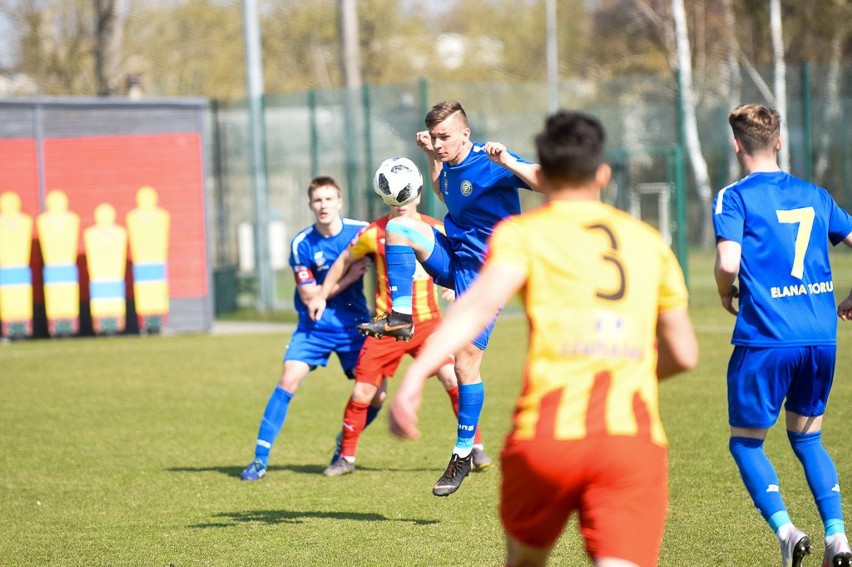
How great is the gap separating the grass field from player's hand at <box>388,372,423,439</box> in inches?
91.1

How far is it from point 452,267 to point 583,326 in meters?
3.22

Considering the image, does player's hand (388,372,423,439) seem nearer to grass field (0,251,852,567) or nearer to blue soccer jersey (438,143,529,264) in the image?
grass field (0,251,852,567)

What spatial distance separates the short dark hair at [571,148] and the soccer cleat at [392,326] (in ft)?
10.7

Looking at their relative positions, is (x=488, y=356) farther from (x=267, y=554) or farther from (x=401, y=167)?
(x=267, y=554)

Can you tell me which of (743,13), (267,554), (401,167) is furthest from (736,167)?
(267,554)

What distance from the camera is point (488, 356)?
13555mm

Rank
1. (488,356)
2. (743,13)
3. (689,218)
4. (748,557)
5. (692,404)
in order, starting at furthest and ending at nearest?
(743,13)
(689,218)
(488,356)
(692,404)
(748,557)

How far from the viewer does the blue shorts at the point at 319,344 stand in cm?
808

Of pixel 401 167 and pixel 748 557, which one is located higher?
pixel 401 167

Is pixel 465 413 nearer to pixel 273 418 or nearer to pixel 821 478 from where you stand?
pixel 273 418

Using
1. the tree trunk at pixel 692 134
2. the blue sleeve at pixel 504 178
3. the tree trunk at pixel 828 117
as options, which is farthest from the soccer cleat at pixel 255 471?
the tree trunk at pixel 828 117

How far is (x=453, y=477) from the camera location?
20.8 ft

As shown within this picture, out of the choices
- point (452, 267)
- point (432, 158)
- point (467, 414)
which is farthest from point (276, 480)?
point (432, 158)

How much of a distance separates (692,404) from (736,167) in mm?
13451
